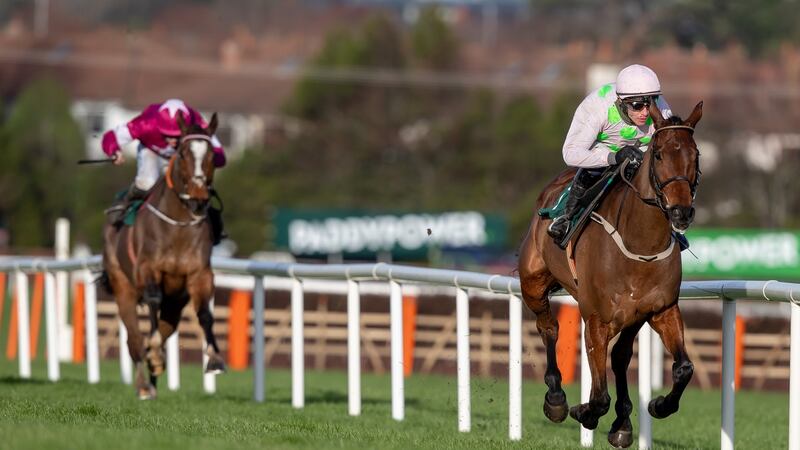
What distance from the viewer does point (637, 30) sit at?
43.2 m

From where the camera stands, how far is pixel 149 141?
1162 cm

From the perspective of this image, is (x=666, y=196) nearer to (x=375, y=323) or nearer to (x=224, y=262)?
(x=224, y=262)

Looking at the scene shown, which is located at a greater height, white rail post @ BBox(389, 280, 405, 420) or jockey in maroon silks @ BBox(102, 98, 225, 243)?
jockey in maroon silks @ BBox(102, 98, 225, 243)

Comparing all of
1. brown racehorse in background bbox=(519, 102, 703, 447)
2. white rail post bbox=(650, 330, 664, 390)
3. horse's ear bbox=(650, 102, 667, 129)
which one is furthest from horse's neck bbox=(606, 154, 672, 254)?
white rail post bbox=(650, 330, 664, 390)

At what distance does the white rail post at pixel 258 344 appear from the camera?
36.4 feet

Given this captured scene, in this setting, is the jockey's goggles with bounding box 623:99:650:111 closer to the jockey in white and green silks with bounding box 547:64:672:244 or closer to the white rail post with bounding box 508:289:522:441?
the jockey in white and green silks with bounding box 547:64:672:244

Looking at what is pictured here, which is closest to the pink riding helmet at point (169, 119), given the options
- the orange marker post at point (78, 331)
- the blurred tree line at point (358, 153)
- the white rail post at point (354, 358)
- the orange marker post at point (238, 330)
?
the white rail post at point (354, 358)

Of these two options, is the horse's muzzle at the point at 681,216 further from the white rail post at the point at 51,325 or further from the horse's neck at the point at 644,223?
the white rail post at the point at 51,325

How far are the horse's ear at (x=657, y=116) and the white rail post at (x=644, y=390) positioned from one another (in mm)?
1379

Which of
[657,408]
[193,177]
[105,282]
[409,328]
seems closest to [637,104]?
[657,408]

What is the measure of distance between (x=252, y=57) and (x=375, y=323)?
118 feet

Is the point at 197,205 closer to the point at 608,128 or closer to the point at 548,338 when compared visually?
the point at 548,338

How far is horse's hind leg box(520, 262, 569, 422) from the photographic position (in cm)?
834

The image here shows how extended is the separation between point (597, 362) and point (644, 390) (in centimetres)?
97
